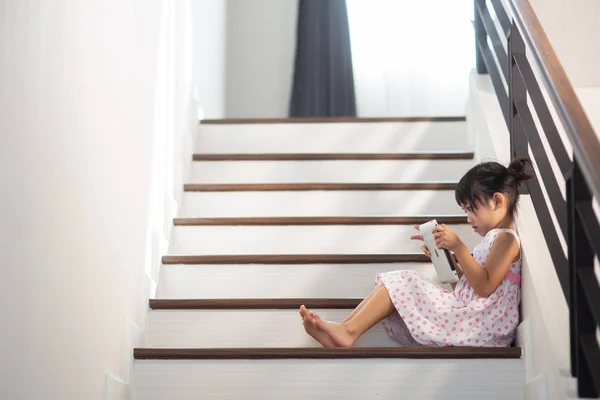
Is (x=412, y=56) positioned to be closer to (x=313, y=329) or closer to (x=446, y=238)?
(x=446, y=238)

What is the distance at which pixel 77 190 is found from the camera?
2.01m

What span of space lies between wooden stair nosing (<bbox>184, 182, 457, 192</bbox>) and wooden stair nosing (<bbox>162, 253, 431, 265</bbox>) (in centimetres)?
49

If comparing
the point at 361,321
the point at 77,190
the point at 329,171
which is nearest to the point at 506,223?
the point at 361,321

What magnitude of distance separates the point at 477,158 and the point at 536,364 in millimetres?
1327

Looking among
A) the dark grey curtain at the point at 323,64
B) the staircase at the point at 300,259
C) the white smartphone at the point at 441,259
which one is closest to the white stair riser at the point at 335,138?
the staircase at the point at 300,259

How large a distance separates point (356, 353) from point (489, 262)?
1.53 ft

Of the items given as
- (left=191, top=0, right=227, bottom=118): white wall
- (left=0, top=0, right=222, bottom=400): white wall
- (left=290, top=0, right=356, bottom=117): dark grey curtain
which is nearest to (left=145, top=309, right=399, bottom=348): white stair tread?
(left=0, top=0, right=222, bottom=400): white wall

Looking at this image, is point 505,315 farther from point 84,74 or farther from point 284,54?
point 284,54

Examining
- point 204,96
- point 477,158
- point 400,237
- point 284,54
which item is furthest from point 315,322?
point 284,54

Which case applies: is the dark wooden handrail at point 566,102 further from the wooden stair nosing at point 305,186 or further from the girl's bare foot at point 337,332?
the wooden stair nosing at point 305,186

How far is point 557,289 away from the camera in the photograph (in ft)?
6.64

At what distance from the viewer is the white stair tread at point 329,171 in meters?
3.39

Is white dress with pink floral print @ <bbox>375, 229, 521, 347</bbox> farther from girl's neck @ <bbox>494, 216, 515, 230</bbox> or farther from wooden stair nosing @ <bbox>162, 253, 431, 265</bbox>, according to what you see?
wooden stair nosing @ <bbox>162, 253, 431, 265</bbox>

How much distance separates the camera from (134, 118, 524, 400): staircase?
2219mm
